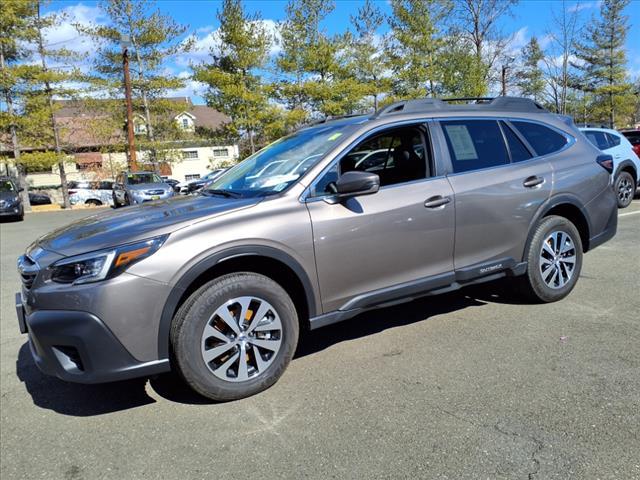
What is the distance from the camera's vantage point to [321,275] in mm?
3256

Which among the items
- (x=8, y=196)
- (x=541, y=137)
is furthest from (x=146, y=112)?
(x=541, y=137)

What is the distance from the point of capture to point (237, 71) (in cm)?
2448

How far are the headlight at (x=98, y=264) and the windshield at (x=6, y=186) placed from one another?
1807cm

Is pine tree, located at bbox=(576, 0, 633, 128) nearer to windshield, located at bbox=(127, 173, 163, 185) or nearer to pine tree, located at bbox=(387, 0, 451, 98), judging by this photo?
pine tree, located at bbox=(387, 0, 451, 98)

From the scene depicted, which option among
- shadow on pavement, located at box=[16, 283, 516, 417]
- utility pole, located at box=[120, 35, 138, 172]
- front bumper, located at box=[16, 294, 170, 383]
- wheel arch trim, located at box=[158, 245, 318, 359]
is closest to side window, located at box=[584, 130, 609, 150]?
shadow on pavement, located at box=[16, 283, 516, 417]

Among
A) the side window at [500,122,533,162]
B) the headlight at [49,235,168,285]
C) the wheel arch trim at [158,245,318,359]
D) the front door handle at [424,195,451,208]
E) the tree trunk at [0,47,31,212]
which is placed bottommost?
the wheel arch trim at [158,245,318,359]

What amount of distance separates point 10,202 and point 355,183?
17.7m

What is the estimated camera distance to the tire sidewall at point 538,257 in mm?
4242

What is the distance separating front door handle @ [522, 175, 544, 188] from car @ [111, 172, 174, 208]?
1466cm

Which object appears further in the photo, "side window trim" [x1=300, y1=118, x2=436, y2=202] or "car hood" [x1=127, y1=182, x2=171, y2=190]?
"car hood" [x1=127, y1=182, x2=171, y2=190]

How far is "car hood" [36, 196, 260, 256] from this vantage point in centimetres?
285

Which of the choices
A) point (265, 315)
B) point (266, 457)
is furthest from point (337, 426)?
point (265, 315)

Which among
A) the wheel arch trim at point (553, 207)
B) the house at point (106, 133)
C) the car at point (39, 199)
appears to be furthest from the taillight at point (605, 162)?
the car at point (39, 199)

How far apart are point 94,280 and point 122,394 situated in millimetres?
1052
